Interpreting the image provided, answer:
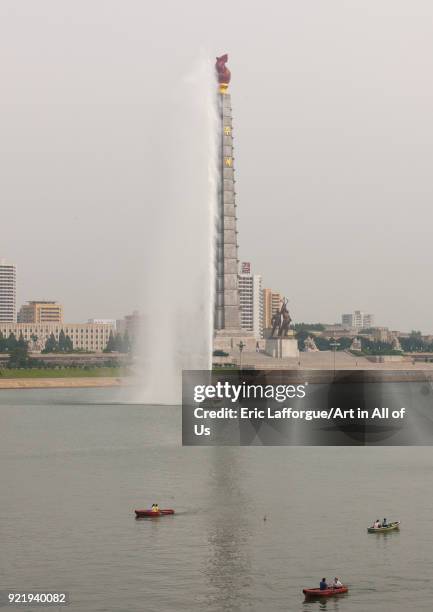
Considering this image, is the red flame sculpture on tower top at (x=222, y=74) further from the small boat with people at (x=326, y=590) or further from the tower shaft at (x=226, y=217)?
the small boat with people at (x=326, y=590)

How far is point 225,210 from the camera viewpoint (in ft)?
572

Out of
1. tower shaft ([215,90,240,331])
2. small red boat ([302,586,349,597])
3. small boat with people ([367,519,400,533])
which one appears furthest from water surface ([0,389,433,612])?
tower shaft ([215,90,240,331])

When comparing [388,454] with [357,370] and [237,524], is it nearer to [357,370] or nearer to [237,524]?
[237,524]

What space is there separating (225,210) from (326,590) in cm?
14319

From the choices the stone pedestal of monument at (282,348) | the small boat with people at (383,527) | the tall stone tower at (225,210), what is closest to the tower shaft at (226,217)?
the tall stone tower at (225,210)

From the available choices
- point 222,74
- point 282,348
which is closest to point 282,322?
point 282,348

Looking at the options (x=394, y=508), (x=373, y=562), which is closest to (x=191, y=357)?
(x=394, y=508)

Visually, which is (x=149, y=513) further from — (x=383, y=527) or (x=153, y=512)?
(x=383, y=527)

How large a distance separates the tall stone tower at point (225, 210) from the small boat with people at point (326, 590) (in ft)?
466

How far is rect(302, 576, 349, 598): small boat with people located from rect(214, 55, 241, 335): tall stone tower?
142 meters

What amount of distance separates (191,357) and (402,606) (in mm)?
76355

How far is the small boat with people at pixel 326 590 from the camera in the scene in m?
32.8

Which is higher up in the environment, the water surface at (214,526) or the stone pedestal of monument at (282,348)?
the stone pedestal of monument at (282,348)

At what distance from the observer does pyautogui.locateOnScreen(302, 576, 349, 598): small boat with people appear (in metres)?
32.8
